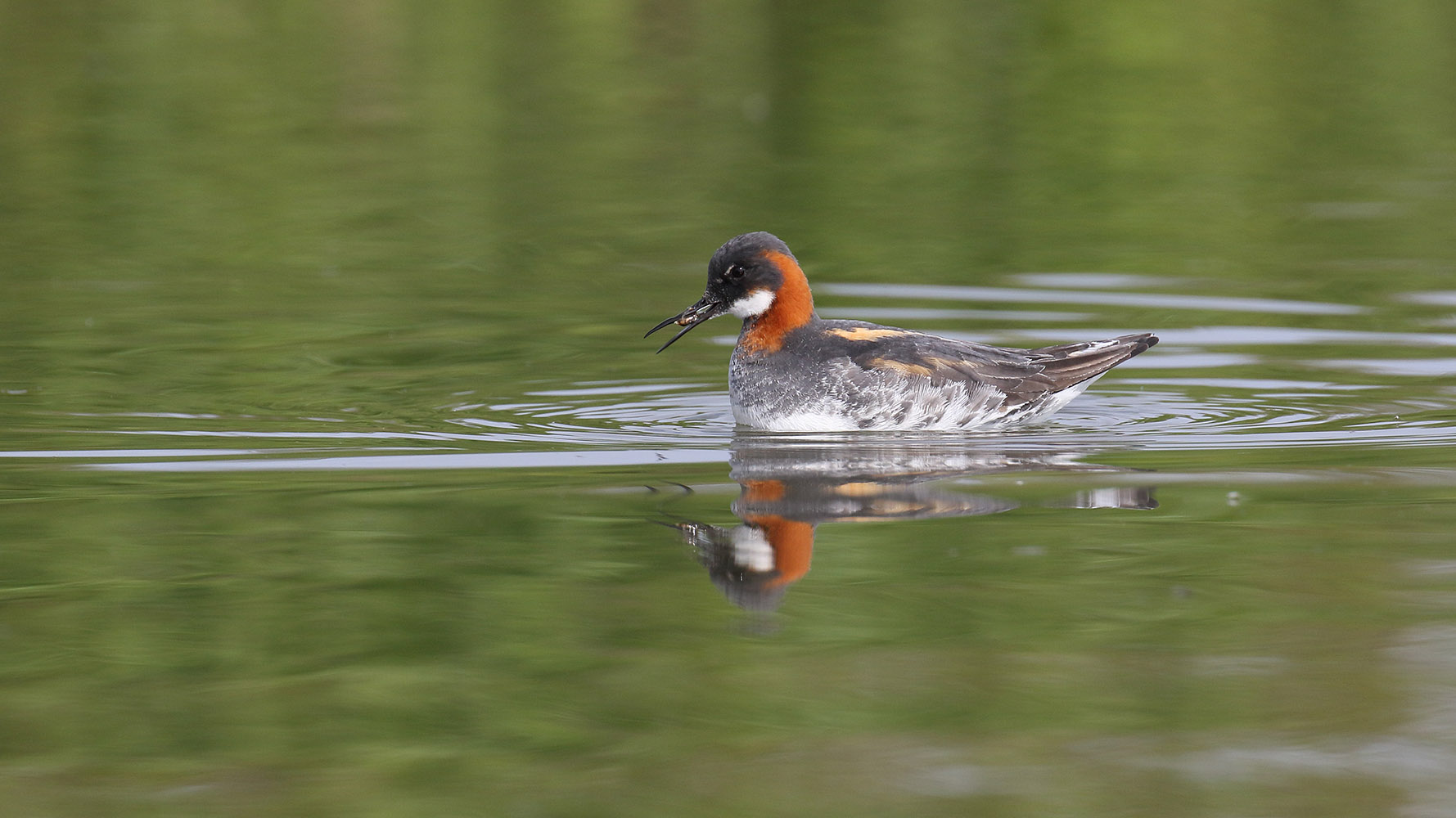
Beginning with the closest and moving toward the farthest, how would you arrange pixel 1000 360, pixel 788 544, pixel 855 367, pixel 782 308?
pixel 788 544 → pixel 855 367 → pixel 1000 360 → pixel 782 308

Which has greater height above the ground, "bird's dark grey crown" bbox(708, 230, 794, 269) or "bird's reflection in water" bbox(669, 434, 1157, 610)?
"bird's dark grey crown" bbox(708, 230, 794, 269)

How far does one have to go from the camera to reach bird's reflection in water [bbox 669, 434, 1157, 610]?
302 inches

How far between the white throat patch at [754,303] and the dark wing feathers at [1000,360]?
2.09 ft

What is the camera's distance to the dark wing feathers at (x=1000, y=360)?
1071cm

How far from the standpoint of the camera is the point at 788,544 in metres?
7.93

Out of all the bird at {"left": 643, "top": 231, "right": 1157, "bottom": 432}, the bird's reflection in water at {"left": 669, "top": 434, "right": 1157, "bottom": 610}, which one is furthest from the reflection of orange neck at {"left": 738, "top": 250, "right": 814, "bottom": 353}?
the bird's reflection in water at {"left": 669, "top": 434, "right": 1157, "bottom": 610}

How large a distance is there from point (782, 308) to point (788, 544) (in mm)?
3470

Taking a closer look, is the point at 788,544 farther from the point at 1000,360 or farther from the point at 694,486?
the point at 1000,360

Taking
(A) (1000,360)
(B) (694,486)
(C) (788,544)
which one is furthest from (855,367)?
(C) (788,544)

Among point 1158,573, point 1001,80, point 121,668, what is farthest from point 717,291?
point 1001,80

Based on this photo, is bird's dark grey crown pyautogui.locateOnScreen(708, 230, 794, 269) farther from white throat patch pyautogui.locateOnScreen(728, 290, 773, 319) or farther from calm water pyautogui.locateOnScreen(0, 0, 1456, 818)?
calm water pyautogui.locateOnScreen(0, 0, 1456, 818)

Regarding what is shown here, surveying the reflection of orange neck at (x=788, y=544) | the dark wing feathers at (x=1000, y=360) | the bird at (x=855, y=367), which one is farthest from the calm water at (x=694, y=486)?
the dark wing feathers at (x=1000, y=360)

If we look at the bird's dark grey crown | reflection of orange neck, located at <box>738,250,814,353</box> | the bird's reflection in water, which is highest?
the bird's dark grey crown

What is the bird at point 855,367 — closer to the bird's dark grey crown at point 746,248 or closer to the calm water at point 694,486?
the bird's dark grey crown at point 746,248
